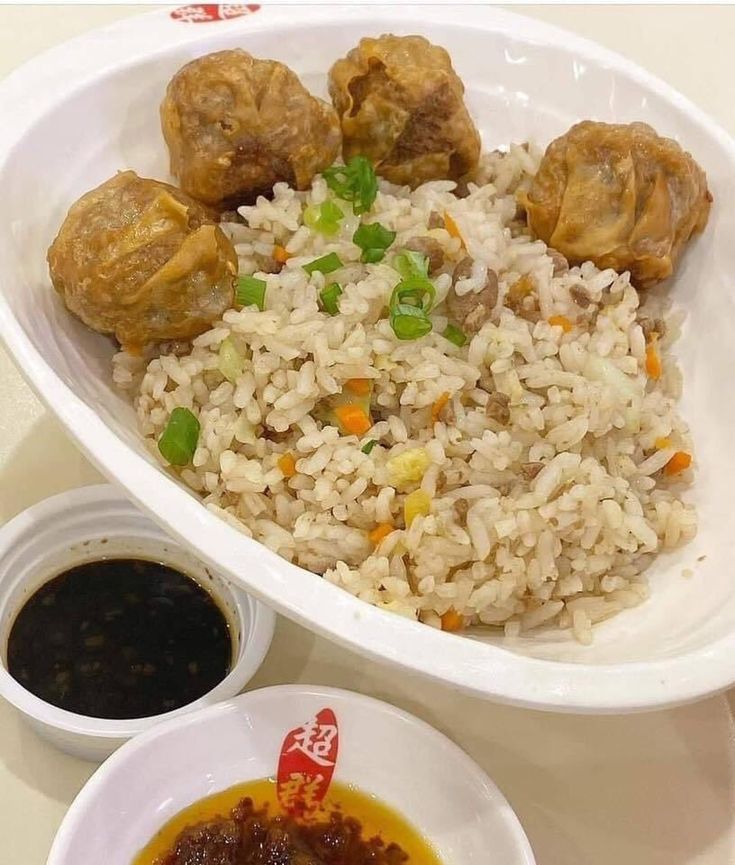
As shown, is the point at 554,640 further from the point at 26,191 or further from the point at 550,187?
the point at 26,191

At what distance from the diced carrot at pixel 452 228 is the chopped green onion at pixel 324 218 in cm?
24

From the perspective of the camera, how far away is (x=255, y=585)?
1529 millimetres

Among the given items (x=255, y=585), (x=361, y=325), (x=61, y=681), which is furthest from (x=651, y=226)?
(x=61, y=681)

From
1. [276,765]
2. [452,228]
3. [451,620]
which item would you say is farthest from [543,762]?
[452,228]

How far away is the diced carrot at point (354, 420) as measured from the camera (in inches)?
73.0

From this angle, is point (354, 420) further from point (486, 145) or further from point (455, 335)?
point (486, 145)

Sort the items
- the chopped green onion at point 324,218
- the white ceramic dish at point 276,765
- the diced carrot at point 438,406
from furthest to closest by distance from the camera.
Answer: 1. the chopped green onion at point 324,218
2. the diced carrot at point 438,406
3. the white ceramic dish at point 276,765

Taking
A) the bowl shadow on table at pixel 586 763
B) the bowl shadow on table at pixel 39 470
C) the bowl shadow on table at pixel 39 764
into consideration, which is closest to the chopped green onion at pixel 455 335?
the bowl shadow on table at pixel 586 763

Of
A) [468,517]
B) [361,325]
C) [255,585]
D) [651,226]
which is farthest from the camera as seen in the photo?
[651,226]

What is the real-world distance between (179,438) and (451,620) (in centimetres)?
63

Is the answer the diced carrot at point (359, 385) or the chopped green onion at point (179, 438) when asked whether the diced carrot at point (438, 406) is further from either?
the chopped green onion at point (179, 438)

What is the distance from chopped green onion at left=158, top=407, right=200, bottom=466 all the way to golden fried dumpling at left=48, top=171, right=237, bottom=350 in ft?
0.62

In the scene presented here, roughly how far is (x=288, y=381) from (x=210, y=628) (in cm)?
56

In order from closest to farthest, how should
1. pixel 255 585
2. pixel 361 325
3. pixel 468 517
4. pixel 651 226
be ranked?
pixel 255 585, pixel 468 517, pixel 361 325, pixel 651 226
